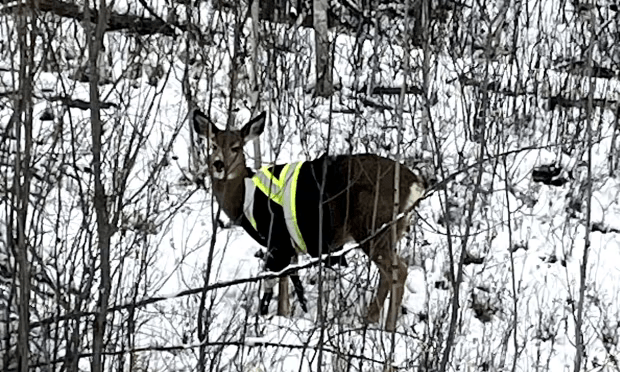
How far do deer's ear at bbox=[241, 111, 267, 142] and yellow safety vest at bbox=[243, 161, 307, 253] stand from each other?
0.24 m

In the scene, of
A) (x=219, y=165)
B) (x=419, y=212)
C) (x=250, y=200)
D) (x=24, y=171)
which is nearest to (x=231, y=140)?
(x=219, y=165)

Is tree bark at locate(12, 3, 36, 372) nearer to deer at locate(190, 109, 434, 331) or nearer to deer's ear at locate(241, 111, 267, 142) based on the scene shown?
deer at locate(190, 109, 434, 331)

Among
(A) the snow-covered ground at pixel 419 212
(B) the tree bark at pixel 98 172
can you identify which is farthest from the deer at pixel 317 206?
(B) the tree bark at pixel 98 172

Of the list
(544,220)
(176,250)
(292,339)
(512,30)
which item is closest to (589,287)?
(544,220)

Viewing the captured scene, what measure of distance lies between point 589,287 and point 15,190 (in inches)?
191

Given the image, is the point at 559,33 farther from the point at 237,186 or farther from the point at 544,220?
the point at 237,186

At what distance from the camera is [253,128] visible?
6457 millimetres

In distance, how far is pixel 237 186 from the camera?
6.83 metres

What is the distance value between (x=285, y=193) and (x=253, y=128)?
53 centimetres

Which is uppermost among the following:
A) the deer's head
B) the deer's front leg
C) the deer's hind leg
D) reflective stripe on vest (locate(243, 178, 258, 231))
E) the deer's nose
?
the deer's head

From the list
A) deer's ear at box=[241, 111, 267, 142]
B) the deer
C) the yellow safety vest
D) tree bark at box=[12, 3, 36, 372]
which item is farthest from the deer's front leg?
tree bark at box=[12, 3, 36, 372]

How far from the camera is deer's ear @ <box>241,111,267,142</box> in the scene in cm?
632

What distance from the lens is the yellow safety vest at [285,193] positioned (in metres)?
6.16

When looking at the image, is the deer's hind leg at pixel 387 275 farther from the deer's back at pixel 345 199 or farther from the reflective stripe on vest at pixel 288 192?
the reflective stripe on vest at pixel 288 192
